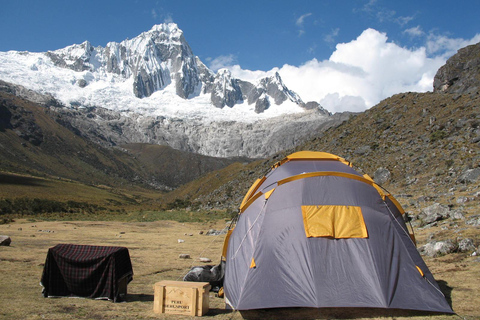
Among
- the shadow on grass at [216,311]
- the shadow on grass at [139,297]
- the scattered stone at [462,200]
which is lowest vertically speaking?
the shadow on grass at [216,311]

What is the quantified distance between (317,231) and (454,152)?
1093 inches

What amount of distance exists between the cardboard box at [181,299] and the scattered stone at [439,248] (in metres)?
9.43

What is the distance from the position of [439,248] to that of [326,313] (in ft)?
23.7

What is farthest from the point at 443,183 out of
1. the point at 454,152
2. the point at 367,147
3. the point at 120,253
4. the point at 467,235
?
the point at 120,253

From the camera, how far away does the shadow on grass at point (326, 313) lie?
31.1 ft

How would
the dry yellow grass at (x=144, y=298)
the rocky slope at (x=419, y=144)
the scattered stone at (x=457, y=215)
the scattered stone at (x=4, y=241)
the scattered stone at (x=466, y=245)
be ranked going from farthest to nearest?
the rocky slope at (x=419, y=144) → the scattered stone at (x=4, y=241) → the scattered stone at (x=457, y=215) → the scattered stone at (x=466, y=245) → the dry yellow grass at (x=144, y=298)

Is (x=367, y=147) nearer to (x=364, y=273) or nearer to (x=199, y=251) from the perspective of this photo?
(x=199, y=251)

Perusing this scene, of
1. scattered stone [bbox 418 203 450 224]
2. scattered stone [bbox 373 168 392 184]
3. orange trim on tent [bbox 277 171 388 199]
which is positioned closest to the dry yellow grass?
orange trim on tent [bbox 277 171 388 199]

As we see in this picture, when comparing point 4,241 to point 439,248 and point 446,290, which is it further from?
point 439,248


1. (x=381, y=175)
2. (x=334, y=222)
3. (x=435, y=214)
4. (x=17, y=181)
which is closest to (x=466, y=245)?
(x=435, y=214)

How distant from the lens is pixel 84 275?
11.0m

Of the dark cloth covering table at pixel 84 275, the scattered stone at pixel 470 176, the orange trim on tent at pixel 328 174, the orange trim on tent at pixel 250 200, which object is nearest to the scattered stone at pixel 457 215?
the scattered stone at pixel 470 176

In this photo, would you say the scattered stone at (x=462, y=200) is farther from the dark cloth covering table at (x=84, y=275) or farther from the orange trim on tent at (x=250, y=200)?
the dark cloth covering table at (x=84, y=275)

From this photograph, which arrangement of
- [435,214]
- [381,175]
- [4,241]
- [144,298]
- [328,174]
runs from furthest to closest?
[381,175] < [435,214] < [4,241] < [328,174] < [144,298]
